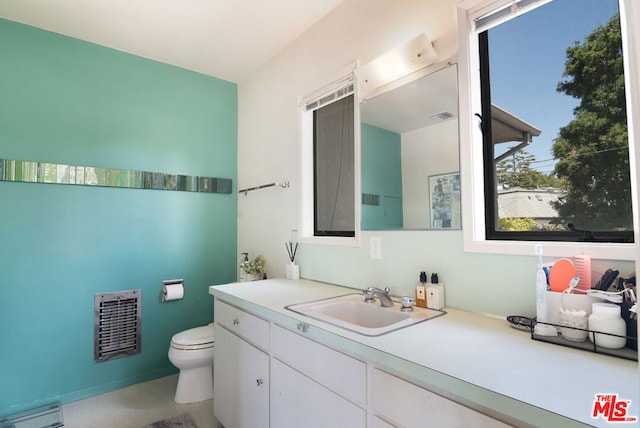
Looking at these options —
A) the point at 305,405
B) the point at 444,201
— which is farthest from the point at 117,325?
the point at 444,201

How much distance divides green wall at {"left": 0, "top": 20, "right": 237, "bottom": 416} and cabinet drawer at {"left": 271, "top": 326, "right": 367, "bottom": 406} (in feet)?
5.56

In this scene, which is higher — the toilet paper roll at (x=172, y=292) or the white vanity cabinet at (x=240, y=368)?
the toilet paper roll at (x=172, y=292)

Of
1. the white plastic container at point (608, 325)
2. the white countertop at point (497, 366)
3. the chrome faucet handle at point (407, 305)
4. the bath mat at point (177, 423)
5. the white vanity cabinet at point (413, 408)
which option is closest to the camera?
the white countertop at point (497, 366)

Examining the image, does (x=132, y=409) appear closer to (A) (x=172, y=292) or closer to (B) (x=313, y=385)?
(A) (x=172, y=292)

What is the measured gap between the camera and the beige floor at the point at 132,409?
209 centimetres

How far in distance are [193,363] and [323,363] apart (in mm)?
1481

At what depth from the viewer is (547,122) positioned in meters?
1.29

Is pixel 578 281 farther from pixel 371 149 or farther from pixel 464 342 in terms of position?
pixel 371 149

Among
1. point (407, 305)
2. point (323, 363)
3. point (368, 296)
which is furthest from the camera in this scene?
point (368, 296)

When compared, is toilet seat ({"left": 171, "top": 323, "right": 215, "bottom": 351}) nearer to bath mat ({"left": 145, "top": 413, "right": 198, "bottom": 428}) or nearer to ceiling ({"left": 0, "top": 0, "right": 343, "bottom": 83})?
bath mat ({"left": 145, "top": 413, "right": 198, "bottom": 428})

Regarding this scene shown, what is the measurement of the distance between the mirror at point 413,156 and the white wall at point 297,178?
9 centimetres

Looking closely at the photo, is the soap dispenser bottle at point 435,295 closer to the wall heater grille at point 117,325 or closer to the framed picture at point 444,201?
the framed picture at point 444,201

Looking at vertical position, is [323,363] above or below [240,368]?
above

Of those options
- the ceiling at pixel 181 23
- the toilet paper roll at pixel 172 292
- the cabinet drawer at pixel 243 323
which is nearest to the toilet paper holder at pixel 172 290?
the toilet paper roll at pixel 172 292
